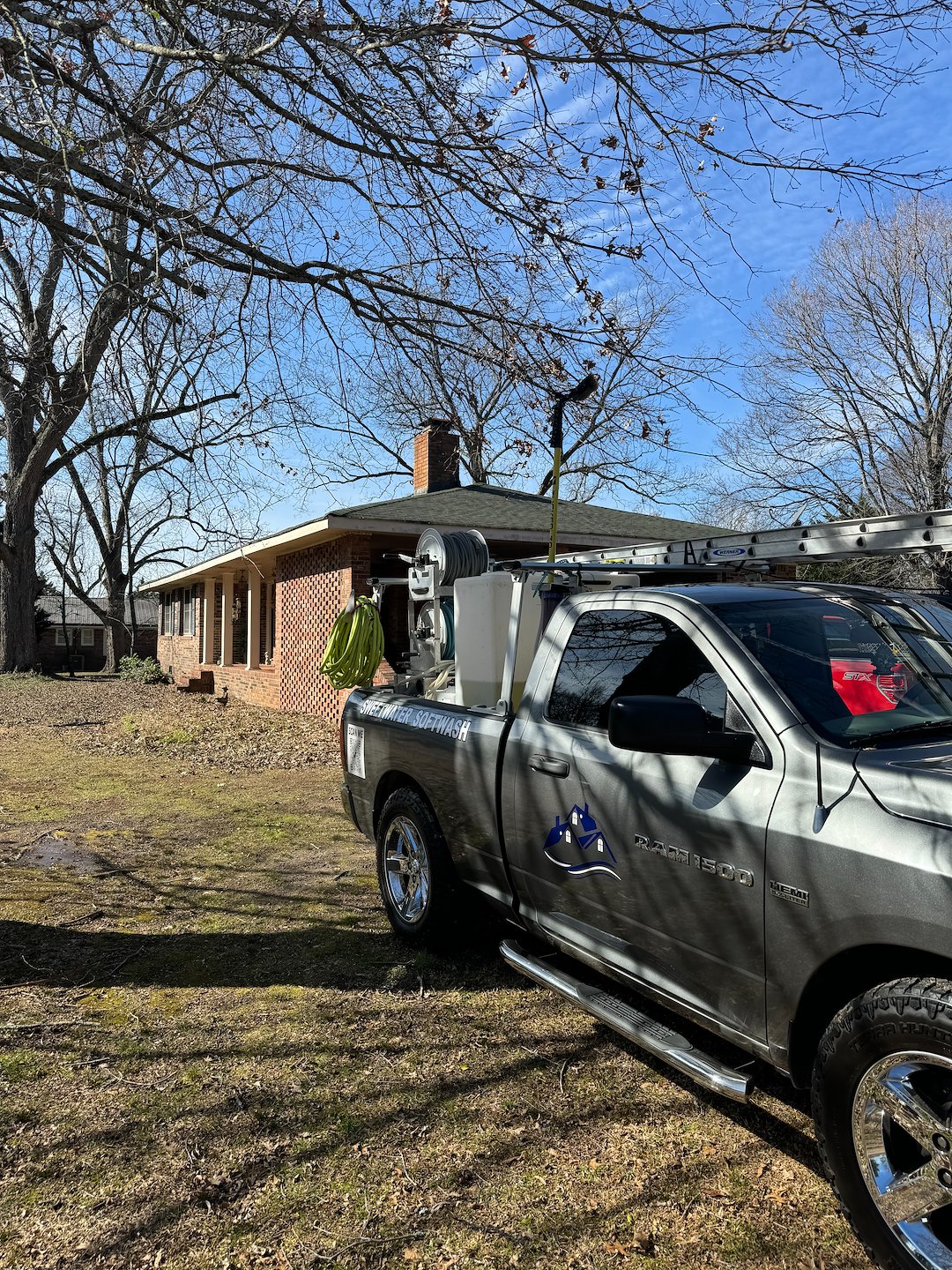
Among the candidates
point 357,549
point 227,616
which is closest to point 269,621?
point 227,616

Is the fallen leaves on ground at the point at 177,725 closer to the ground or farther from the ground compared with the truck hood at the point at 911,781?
closer to the ground

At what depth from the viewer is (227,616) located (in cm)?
2305

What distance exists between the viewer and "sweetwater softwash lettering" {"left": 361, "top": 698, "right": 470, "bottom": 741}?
4.30m

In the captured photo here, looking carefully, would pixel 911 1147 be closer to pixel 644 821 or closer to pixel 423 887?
pixel 644 821

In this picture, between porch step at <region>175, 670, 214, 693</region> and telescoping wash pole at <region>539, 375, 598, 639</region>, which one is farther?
porch step at <region>175, 670, 214, 693</region>

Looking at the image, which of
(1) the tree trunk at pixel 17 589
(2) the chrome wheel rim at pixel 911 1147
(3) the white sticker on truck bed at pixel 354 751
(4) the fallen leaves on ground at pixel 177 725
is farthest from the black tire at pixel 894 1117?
(1) the tree trunk at pixel 17 589

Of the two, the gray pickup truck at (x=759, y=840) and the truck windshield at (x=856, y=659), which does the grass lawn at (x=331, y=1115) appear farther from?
the truck windshield at (x=856, y=659)

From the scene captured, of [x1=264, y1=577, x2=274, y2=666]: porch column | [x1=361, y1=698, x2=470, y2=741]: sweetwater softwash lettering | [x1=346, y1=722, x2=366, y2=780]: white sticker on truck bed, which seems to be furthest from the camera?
[x1=264, y1=577, x2=274, y2=666]: porch column

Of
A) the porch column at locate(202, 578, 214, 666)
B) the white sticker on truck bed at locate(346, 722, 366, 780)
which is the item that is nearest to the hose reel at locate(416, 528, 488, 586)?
the white sticker on truck bed at locate(346, 722, 366, 780)

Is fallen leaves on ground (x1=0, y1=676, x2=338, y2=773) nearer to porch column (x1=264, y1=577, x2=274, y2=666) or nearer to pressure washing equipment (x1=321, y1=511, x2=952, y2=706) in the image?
porch column (x1=264, y1=577, x2=274, y2=666)

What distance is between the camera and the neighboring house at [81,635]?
5316 cm

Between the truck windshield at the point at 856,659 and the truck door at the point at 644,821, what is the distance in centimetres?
19

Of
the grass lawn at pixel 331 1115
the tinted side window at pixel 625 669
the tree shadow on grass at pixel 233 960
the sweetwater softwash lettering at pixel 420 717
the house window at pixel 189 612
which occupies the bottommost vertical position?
the grass lawn at pixel 331 1115

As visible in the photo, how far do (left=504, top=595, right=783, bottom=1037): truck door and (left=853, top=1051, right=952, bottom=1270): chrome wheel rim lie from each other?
40 cm
